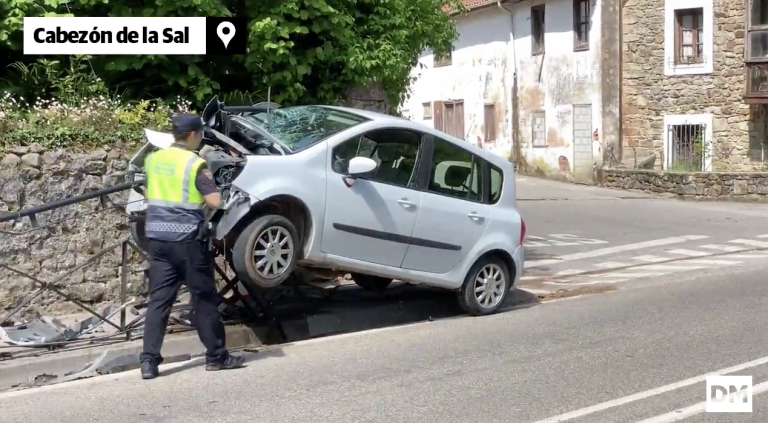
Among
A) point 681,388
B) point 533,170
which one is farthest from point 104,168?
point 533,170

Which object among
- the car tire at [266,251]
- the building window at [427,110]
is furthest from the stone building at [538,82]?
the car tire at [266,251]

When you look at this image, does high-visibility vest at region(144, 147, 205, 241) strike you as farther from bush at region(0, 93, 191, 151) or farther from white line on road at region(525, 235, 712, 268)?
white line on road at region(525, 235, 712, 268)

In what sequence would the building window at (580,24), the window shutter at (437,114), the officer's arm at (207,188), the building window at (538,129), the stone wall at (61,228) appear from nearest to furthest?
the officer's arm at (207,188) → the stone wall at (61,228) → the building window at (580,24) → the building window at (538,129) → the window shutter at (437,114)

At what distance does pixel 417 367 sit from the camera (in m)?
7.30

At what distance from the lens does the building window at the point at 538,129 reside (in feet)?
96.1

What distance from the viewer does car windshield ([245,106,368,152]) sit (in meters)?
8.13

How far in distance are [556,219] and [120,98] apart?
1077cm

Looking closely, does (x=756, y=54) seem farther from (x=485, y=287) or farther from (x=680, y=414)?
(x=680, y=414)

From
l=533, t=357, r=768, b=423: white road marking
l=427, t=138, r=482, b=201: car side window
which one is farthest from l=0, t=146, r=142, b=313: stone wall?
l=533, t=357, r=768, b=423: white road marking

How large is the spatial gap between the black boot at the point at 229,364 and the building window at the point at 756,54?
20904 mm

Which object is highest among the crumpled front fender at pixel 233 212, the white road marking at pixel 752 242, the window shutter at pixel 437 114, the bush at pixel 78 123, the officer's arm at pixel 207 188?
the window shutter at pixel 437 114

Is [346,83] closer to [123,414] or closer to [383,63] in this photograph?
[383,63]

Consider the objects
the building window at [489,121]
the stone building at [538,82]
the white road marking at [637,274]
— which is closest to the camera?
the white road marking at [637,274]

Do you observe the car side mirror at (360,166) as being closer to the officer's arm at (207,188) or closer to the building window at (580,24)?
the officer's arm at (207,188)
